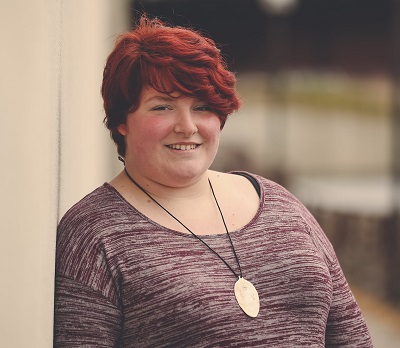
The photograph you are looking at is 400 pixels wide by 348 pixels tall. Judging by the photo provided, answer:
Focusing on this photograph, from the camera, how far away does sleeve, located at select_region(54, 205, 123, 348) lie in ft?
6.13

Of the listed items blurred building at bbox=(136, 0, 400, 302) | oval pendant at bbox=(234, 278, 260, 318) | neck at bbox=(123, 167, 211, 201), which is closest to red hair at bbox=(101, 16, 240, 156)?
neck at bbox=(123, 167, 211, 201)

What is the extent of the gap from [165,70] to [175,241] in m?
0.38

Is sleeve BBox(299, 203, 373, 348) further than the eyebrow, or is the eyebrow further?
sleeve BBox(299, 203, 373, 348)

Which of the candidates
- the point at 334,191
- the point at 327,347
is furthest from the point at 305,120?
the point at 327,347

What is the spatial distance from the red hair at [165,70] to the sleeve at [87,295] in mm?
303

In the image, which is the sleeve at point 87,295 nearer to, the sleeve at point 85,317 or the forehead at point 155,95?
the sleeve at point 85,317

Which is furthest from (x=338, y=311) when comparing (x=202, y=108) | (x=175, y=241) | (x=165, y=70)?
(x=165, y=70)

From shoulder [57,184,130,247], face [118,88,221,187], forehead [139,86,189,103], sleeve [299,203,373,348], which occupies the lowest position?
sleeve [299,203,373,348]

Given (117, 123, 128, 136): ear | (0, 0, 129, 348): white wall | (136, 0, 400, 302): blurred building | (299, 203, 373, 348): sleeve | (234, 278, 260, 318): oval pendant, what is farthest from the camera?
(136, 0, 400, 302): blurred building

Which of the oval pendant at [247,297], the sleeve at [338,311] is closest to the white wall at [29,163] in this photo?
the oval pendant at [247,297]

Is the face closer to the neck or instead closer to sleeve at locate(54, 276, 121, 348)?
the neck

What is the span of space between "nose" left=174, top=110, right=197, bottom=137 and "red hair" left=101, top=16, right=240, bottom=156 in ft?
0.16

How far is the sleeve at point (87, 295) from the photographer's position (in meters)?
1.87

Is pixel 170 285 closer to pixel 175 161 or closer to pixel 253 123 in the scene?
pixel 175 161
